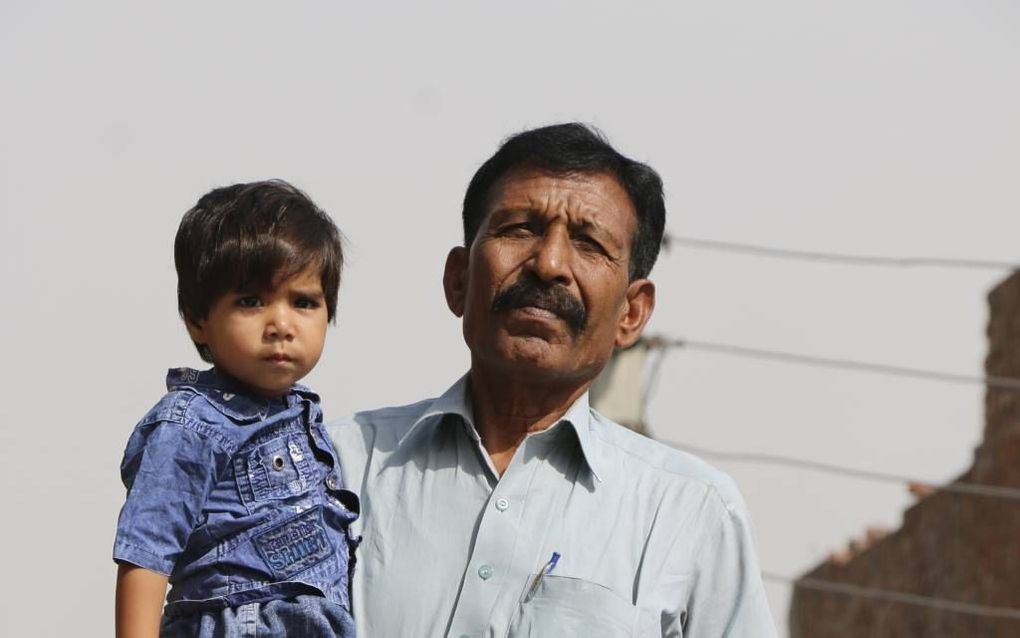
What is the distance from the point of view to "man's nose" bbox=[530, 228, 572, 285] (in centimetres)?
288

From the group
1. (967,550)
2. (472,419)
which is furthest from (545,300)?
(967,550)

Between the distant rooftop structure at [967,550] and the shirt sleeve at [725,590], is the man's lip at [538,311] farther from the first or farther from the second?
the distant rooftop structure at [967,550]

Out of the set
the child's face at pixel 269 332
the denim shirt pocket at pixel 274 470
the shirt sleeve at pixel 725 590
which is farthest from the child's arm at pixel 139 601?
the shirt sleeve at pixel 725 590

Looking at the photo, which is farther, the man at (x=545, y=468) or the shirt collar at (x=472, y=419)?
the shirt collar at (x=472, y=419)

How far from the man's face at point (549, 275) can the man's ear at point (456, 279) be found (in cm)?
7

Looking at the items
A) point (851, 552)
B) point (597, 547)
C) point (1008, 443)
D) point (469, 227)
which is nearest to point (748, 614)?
point (597, 547)

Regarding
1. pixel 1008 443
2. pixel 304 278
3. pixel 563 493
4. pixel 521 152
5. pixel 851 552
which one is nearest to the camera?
pixel 304 278

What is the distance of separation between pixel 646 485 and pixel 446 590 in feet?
1.26

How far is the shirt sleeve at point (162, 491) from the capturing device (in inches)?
97.0

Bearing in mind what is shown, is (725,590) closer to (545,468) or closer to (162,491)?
(545,468)

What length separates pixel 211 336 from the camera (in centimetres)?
261

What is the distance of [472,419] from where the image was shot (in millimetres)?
2994

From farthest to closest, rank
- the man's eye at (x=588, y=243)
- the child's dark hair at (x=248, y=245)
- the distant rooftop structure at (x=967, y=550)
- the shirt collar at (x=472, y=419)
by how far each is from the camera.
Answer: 1. the distant rooftop structure at (x=967, y=550)
2. the man's eye at (x=588, y=243)
3. the shirt collar at (x=472, y=419)
4. the child's dark hair at (x=248, y=245)

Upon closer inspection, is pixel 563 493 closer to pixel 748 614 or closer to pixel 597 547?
Answer: pixel 597 547
